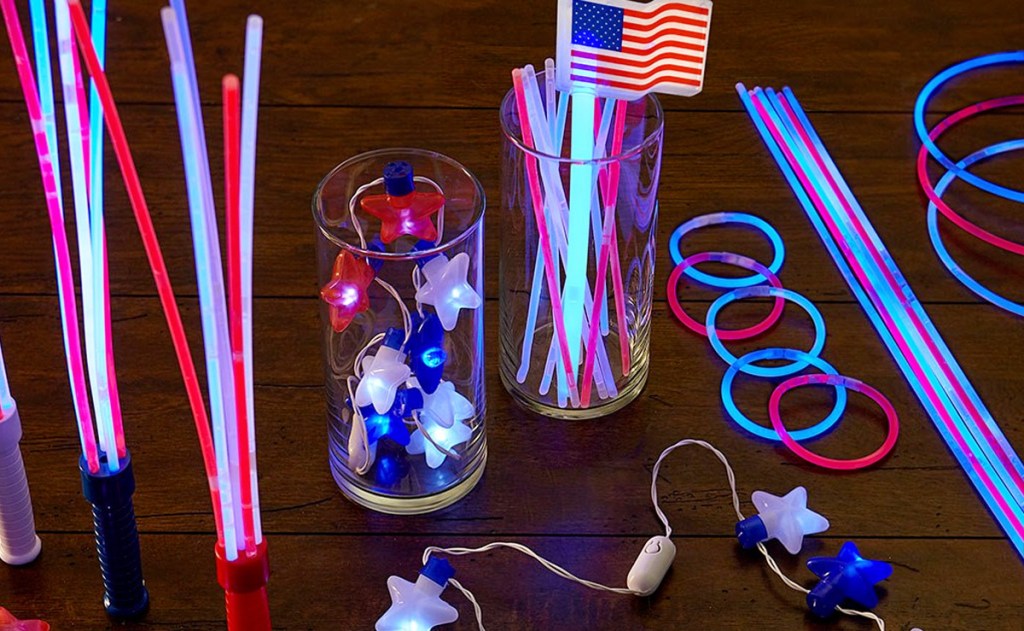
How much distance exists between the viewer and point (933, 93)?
4.53 ft

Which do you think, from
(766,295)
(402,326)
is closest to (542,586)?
(402,326)

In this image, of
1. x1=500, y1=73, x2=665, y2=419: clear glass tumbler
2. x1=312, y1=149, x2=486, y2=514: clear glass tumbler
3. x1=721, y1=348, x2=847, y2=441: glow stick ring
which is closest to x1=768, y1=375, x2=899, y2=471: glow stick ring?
x1=721, y1=348, x2=847, y2=441: glow stick ring

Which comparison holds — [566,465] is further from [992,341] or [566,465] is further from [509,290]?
[992,341]

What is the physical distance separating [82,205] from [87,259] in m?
0.03

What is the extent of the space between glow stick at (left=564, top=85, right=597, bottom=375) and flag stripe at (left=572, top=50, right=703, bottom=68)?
2 cm

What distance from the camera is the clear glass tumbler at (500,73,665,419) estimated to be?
3.29 ft

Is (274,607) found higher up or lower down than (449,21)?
lower down

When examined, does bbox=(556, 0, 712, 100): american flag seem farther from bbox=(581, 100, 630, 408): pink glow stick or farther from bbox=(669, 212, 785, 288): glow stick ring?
bbox=(669, 212, 785, 288): glow stick ring

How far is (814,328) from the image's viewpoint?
117 centimetres

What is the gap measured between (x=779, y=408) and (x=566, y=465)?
0.18 m

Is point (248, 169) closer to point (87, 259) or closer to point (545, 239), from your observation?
point (87, 259)

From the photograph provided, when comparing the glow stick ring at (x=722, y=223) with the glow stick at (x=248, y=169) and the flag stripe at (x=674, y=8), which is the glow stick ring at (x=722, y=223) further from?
the glow stick at (x=248, y=169)

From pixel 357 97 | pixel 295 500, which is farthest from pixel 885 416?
pixel 357 97

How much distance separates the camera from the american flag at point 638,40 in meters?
0.92
